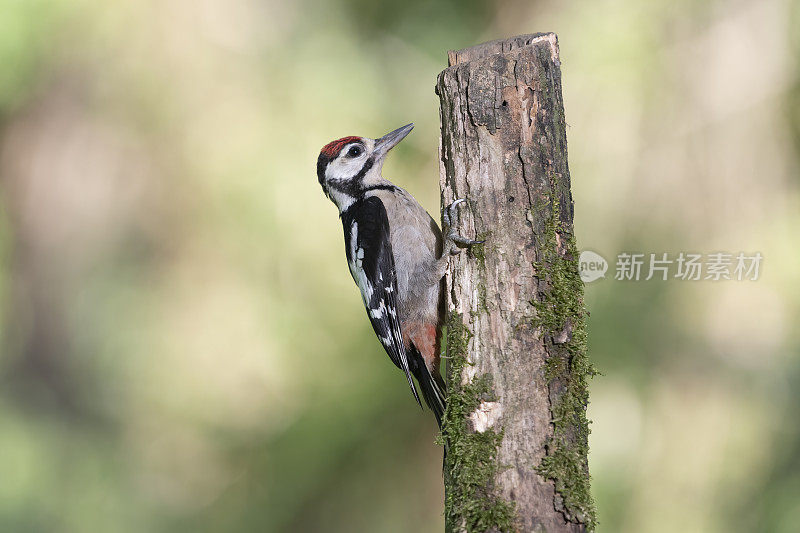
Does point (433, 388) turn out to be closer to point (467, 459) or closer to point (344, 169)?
point (467, 459)

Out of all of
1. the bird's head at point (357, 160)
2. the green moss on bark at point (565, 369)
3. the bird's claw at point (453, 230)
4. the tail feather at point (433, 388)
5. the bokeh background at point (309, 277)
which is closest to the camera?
the green moss on bark at point (565, 369)

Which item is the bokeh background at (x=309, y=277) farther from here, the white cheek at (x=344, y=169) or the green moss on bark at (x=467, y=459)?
the green moss on bark at (x=467, y=459)

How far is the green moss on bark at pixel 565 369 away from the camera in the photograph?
1718 millimetres

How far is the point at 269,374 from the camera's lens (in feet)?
14.2

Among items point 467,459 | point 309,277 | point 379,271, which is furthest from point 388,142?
point 309,277

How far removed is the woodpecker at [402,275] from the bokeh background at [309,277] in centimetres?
164

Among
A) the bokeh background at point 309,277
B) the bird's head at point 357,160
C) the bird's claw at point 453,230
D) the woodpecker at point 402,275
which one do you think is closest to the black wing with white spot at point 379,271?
the woodpecker at point 402,275

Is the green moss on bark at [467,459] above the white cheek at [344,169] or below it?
below

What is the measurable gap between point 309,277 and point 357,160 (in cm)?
163

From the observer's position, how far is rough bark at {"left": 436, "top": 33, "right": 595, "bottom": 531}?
68.2 inches

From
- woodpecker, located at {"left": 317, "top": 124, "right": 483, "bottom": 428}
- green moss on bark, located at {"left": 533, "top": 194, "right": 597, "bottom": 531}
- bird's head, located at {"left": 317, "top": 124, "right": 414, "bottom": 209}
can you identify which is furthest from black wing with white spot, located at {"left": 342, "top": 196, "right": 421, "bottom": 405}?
green moss on bark, located at {"left": 533, "top": 194, "right": 597, "bottom": 531}

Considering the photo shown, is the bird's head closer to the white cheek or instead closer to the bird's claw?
the white cheek

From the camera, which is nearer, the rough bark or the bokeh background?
the rough bark

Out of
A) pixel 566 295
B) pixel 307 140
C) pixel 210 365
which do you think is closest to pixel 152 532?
pixel 210 365
